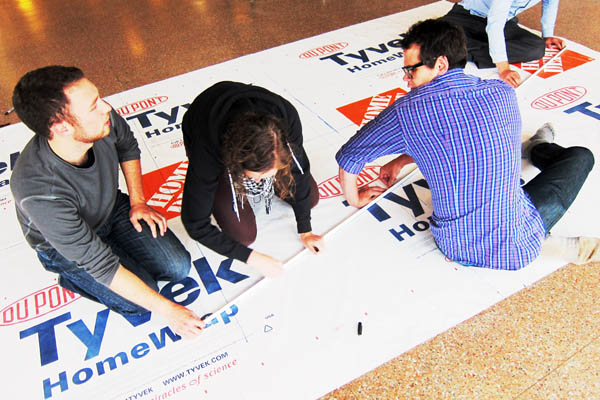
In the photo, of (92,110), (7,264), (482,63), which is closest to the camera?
(92,110)

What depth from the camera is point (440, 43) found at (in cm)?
117

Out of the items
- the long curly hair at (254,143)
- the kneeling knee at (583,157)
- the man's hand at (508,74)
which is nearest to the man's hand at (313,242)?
the long curly hair at (254,143)

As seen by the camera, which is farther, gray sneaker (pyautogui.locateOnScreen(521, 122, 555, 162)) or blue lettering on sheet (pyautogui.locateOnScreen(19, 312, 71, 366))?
gray sneaker (pyautogui.locateOnScreen(521, 122, 555, 162))

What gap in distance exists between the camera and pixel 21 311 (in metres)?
1.40

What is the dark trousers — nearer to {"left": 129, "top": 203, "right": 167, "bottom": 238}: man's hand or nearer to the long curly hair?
{"left": 129, "top": 203, "right": 167, "bottom": 238}: man's hand

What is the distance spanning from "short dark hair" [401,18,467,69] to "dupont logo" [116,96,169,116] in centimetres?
172

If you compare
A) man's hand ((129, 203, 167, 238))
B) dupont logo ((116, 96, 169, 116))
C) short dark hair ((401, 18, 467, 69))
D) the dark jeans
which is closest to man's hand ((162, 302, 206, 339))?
man's hand ((129, 203, 167, 238))

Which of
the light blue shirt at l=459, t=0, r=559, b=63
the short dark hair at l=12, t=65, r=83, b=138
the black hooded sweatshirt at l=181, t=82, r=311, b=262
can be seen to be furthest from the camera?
the light blue shirt at l=459, t=0, r=559, b=63

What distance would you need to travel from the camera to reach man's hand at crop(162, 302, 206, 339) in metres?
1.22

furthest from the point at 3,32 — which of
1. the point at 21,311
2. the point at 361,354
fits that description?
the point at 361,354

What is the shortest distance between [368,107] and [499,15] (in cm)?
85

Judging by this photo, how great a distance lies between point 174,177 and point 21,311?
795mm

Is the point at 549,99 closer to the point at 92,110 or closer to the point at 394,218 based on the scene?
the point at 394,218

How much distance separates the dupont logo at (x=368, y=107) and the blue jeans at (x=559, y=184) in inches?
36.7
